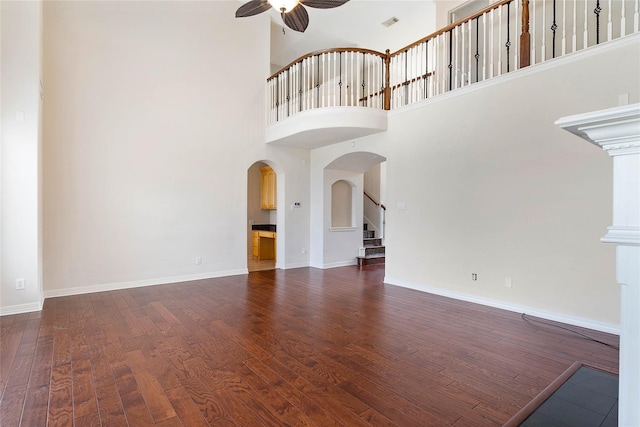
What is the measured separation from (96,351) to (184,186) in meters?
3.42

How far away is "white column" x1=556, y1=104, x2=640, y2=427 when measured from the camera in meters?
0.96

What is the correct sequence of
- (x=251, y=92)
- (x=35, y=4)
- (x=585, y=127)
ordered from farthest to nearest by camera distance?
1. (x=251, y=92)
2. (x=35, y=4)
3. (x=585, y=127)

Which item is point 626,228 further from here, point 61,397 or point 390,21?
point 390,21

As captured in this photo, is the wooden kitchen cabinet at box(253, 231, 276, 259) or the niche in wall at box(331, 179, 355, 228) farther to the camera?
the wooden kitchen cabinet at box(253, 231, 276, 259)

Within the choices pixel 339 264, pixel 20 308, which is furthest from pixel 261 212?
pixel 20 308

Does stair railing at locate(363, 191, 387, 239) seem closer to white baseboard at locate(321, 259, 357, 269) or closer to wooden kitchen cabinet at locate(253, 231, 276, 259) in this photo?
white baseboard at locate(321, 259, 357, 269)

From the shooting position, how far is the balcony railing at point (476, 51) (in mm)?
4090

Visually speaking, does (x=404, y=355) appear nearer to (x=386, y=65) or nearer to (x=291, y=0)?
(x=291, y=0)

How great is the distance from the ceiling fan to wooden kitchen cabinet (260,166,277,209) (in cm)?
491

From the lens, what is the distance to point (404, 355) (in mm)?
2848

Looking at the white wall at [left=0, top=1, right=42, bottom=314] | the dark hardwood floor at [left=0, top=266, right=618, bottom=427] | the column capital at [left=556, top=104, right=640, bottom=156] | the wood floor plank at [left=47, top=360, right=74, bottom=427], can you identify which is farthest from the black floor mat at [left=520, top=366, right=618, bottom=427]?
the white wall at [left=0, top=1, right=42, bottom=314]

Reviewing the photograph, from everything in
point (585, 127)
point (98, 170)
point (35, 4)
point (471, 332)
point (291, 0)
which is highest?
point (35, 4)

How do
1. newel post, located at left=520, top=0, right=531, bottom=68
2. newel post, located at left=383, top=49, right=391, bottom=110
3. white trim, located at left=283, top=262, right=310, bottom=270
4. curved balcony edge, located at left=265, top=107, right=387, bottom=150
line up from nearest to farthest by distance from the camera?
newel post, located at left=520, top=0, right=531, bottom=68 < curved balcony edge, located at left=265, top=107, right=387, bottom=150 < newel post, located at left=383, top=49, right=391, bottom=110 < white trim, located at left=283, top=262, right=310, bottom=270

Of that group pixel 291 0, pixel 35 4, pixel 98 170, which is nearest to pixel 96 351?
pixel 98 170
